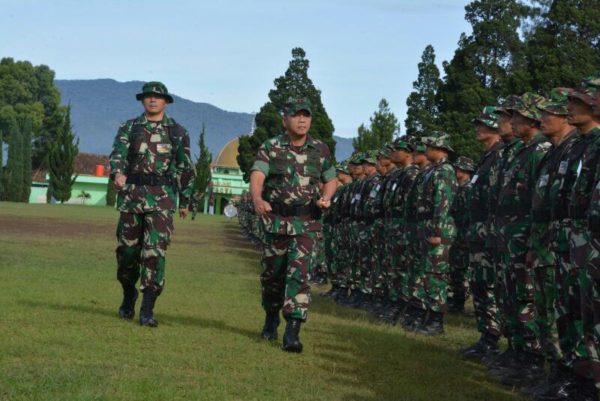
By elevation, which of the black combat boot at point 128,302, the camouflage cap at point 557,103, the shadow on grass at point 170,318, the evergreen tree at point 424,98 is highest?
the evergreen tree at point 424,98

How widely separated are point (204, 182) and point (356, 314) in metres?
94.4

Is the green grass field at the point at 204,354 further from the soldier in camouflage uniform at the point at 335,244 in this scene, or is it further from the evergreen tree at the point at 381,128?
the evergreen tree at the point at 381,128

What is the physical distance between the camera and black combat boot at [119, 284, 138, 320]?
1040 cm

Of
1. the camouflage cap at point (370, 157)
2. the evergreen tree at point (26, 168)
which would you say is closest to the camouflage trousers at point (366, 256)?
the camouflage cap at point (370, 157)

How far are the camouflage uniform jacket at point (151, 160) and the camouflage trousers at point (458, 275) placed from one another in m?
5.57

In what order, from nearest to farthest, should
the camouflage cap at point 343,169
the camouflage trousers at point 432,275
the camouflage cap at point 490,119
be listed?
the camouflage cap at point 490,119 → the camouflage trousers at point 432,275 → the camouflage cap at point 343,169

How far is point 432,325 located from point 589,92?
532 centimetres

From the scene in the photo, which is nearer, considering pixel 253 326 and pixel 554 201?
pixel 554 201

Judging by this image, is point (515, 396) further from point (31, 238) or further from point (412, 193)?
point (31, 238)

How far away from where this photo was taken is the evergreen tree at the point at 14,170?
96.4 metres

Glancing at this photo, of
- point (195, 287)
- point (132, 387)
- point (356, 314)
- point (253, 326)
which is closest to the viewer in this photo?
point (132, 387)

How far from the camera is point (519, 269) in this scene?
7973 millimetres

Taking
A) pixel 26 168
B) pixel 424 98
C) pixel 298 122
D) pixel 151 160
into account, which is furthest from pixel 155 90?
pixel 26 168

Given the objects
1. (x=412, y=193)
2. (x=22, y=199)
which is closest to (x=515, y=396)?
(x=412, y=193)
